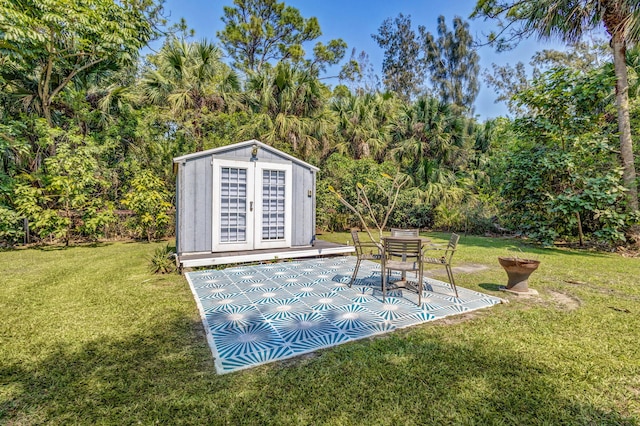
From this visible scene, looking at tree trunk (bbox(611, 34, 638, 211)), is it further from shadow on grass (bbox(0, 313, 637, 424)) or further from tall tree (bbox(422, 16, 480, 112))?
tall tree (bbox(422, 16, 480, 112))

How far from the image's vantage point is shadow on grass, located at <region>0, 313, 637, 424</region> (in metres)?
1.87

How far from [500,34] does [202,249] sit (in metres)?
11.4

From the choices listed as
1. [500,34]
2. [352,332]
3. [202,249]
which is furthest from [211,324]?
[500,34]

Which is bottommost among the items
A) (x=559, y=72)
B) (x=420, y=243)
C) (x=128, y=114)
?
(x=420, y=243)

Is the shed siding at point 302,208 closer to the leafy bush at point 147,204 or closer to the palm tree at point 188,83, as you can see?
the leafy bush at point 147,204

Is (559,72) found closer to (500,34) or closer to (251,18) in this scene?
(500,34)

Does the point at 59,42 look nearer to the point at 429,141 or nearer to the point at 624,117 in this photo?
the point at 429,141

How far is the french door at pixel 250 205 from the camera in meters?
6.67

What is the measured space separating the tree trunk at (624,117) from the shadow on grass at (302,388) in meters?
8.40

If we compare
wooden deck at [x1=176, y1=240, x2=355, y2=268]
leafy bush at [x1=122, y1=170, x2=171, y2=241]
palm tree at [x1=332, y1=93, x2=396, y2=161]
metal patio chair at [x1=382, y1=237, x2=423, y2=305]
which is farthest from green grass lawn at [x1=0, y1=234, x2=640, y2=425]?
palm tree at [x1=332, y1=93, x2=396, y2=161]

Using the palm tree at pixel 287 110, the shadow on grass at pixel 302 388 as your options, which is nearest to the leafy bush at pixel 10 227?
the palm tree at pixel 287 110

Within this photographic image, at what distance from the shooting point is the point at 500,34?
10.4 meters

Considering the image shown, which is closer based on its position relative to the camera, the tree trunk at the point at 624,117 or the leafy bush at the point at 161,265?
the leafy bush at the point at 161,265

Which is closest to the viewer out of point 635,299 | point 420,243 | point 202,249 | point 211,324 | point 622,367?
point 622,367
